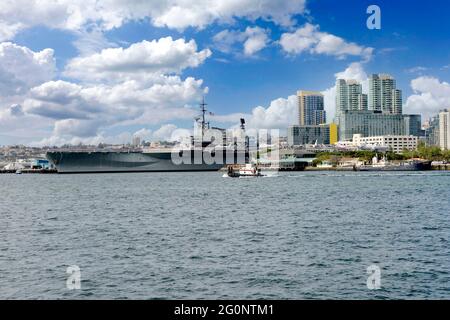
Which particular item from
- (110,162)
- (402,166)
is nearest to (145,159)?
(110,162)

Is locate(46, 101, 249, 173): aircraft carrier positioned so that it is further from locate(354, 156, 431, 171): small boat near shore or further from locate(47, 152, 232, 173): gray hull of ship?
locate(354, 156, 431, 171): small boat near shore

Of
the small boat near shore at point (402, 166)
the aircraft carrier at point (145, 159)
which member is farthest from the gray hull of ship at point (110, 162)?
the small boat near shore at point (402, 166)

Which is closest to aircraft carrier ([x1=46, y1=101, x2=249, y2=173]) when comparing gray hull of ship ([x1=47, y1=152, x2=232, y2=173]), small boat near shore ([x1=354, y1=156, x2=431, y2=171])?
gray hull of ship ([x1=47, y1=152, x2=232, y2=173])

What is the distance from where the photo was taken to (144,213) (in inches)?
1230

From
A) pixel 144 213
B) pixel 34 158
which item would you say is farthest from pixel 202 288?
pixel 34 158

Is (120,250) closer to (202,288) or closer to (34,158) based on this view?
(202,288)

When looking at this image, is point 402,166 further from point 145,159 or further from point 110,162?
point 110,162

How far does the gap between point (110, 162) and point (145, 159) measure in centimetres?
745

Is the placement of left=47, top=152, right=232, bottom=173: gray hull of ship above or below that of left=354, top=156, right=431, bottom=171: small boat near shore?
above

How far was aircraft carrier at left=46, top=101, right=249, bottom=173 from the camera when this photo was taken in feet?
356

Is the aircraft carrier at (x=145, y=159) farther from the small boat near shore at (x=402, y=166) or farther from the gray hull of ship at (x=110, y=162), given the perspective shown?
the small boat near shore at (x=402, y=166)

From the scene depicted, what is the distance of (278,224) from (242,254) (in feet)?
24.8

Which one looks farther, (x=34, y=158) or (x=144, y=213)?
(x=34, y=158)

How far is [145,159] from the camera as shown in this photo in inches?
4338
